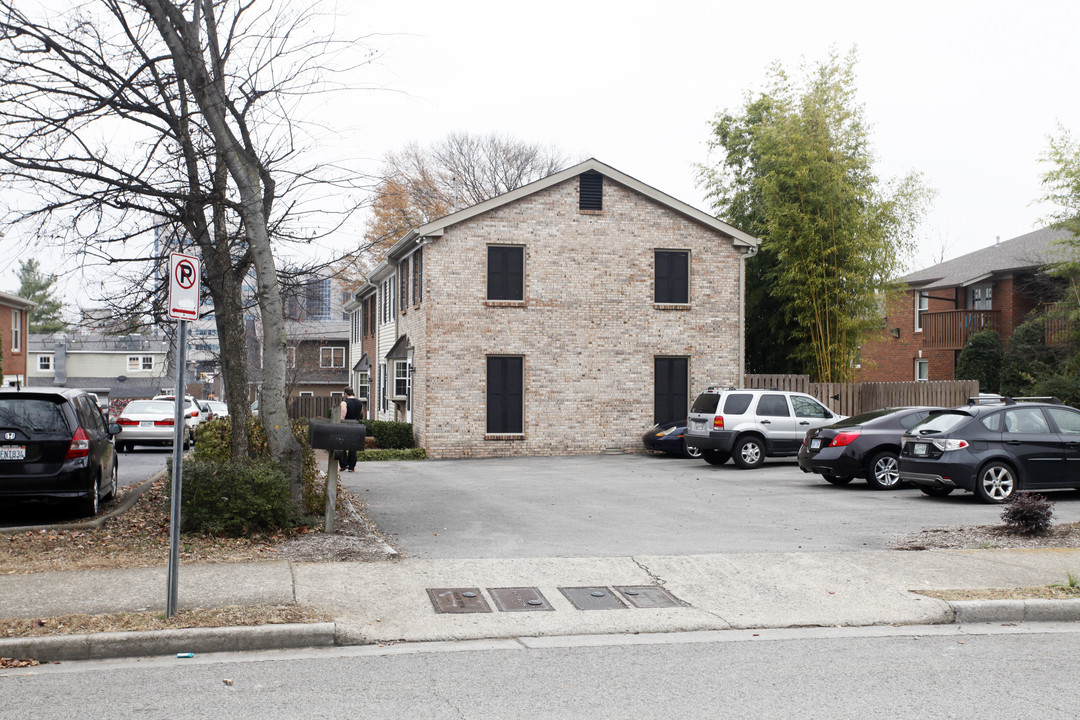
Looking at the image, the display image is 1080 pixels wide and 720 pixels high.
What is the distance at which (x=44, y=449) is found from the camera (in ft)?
36.1

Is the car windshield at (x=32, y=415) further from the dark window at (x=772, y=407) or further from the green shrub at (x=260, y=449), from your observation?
the dark window at (x=772, y=407)

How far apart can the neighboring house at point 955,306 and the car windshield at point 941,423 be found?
1747cm

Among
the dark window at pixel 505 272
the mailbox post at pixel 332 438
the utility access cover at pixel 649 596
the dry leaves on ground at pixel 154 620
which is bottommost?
the utility access cover at pixel 649 596

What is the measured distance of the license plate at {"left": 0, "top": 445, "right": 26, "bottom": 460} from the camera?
Result: 10.9 meters

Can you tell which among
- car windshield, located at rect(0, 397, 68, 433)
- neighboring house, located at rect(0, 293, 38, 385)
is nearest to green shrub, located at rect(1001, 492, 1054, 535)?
car windshield, located at rect(0, 397, 68, 433)

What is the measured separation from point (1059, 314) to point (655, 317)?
1516 cm

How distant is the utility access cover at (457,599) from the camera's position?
7855 millimetres

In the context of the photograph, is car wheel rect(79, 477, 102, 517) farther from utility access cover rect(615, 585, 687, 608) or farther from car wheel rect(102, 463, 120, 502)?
utility access cover rect(615, 585, 687, 608)

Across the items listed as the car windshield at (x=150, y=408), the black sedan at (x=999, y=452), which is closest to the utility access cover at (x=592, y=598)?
the black sedan at (x=999, y=452)

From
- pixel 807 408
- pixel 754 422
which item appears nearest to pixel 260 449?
pixel 754 422

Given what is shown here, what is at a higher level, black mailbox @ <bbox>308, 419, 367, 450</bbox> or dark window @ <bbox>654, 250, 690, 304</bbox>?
dark window @ <bbox>654, 250, 690, 304</bbox>

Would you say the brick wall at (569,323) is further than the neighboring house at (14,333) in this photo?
No

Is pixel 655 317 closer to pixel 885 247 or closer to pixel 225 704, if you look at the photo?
pixel 885 247

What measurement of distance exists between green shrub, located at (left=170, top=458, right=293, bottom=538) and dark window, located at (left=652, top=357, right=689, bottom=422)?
17.6 meters
